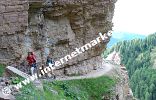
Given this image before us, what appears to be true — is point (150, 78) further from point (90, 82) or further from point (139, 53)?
point (90, 82)

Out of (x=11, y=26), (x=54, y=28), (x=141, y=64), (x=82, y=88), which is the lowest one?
(x=141, y=64)

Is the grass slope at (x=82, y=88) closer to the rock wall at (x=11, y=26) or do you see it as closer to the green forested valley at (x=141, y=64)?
the rock wall at (x=11, y=26)

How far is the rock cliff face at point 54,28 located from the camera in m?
29.5

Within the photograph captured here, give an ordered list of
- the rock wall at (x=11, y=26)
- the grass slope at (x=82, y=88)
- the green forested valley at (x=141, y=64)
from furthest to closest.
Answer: the green forested valley at (x=141, y=64) < the rock wall at (x=11, y=26) < the grass slope at (x=82, y=88)

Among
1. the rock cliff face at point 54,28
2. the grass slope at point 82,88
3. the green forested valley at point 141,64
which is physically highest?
the rock cliff face at point 54,28

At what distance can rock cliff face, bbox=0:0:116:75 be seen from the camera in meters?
29.5

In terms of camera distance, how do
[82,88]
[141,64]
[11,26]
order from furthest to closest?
[141,64]
[82,88]
[11,26]

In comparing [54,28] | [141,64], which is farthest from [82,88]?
[141,64]

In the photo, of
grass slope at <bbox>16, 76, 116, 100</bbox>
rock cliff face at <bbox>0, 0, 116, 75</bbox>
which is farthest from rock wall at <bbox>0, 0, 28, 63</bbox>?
grass slope at <bbox>16, 76, 116, 100</bbox>

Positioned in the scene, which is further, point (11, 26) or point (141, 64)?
point (141, 64)

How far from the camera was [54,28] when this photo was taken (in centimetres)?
3400

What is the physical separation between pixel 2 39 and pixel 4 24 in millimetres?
1152

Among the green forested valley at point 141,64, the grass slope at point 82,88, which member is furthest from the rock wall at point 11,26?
the green forested valley at point 141,64

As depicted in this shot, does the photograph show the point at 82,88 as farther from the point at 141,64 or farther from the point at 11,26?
the point at 141,64
